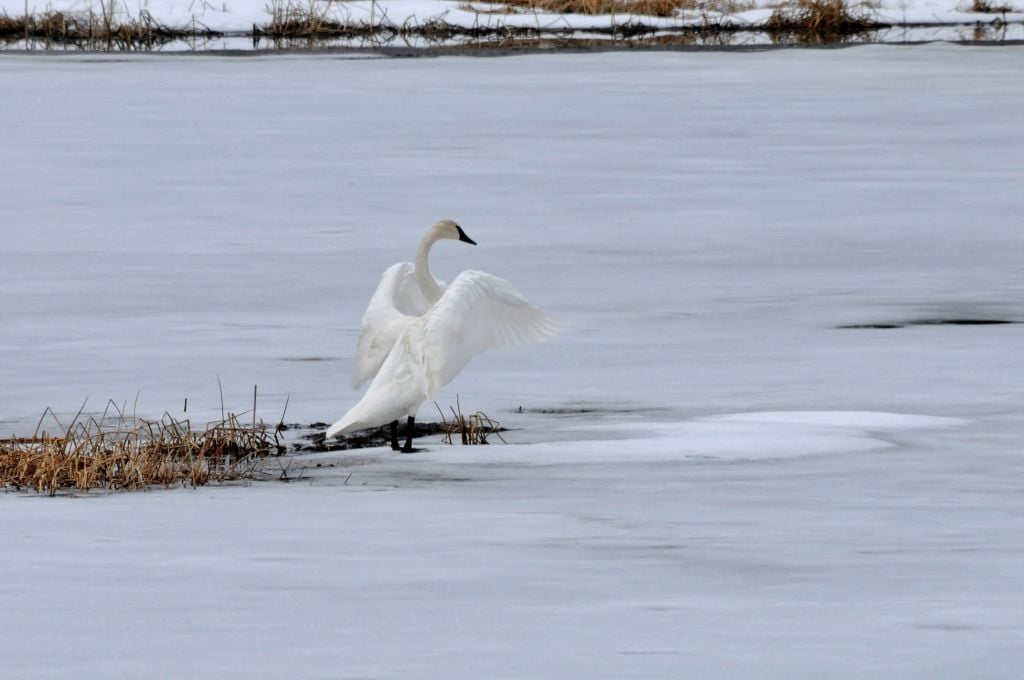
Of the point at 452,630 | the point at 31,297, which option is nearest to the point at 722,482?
the point at 452,630

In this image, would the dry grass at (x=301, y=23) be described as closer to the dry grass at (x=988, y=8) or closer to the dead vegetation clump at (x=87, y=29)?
the dead vegetation clump at (x=87, y=29)

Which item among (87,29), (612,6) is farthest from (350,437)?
(612,6)

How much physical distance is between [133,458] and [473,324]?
4.78ft

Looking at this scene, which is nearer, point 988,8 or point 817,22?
point 817,22

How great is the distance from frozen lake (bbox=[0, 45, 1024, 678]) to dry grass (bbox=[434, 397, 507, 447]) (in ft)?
0.45

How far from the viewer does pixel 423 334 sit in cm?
654

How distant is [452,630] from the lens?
13.0 ft

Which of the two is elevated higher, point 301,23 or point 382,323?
point 301,23

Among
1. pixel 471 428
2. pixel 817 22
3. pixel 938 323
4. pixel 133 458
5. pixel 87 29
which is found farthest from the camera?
pixel 817 22

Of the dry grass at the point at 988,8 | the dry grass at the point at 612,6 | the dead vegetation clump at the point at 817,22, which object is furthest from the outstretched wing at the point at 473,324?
the dry grass at the point at 988,8

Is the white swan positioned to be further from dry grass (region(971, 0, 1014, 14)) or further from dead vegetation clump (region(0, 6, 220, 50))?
dry grass (region(971, 0, 1014, 14))

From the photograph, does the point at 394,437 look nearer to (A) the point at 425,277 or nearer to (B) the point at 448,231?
(A) the point at 425,277

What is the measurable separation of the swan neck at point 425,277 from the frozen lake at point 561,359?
42cm

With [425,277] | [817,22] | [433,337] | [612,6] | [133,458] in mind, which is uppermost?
[612,6]
